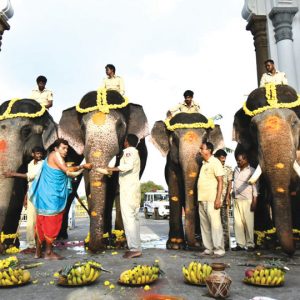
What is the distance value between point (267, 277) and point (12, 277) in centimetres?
248

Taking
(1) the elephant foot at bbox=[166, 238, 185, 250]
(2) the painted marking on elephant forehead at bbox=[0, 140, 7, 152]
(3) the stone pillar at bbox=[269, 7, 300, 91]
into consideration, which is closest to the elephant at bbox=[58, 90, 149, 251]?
(2) the painted marking on elephant forehead at bbox=[0, 140, 7, 152]

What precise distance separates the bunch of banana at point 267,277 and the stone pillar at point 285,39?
9636 mm

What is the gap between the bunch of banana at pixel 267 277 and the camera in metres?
3.79

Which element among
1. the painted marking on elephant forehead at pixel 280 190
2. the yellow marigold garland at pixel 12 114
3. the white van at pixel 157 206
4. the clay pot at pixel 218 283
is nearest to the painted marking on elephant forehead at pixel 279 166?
the painted marking on elephant forehead at pixel 280 190

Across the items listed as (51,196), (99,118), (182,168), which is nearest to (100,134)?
(99,118)

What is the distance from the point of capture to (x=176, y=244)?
7027 mm

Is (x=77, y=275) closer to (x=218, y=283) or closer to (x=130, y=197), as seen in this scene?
(x=218, y=283)

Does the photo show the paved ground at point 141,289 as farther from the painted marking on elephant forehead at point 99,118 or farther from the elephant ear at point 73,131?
the elephant ear at point 73,131

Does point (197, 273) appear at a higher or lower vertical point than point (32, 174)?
lower

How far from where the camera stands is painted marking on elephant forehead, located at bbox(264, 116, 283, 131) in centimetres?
586

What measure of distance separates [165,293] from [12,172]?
4.06m

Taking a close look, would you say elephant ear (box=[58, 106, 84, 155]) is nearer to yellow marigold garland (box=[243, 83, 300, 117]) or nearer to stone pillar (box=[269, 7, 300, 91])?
yellow marigold garland (box=[243, 83, 300, 117])

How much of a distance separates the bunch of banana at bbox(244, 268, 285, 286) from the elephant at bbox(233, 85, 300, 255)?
1364 millimetres

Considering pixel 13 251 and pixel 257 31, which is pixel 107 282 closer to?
pixel 13 251
